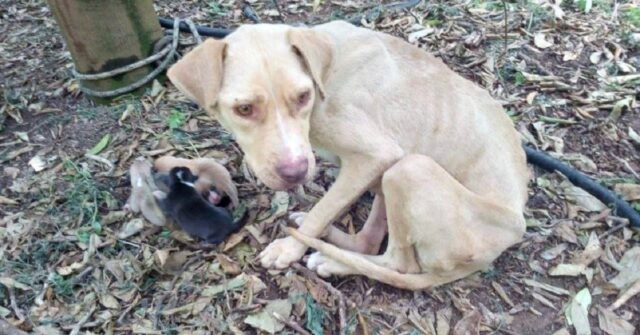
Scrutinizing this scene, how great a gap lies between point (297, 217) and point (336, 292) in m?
0.71

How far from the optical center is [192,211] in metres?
3.98

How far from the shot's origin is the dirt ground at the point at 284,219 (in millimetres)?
3818

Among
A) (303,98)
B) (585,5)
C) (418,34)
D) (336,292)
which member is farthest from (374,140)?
(585,5)

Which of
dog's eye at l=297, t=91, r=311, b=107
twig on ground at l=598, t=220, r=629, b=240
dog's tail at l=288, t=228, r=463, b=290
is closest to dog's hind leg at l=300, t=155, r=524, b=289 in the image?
dog's tail at l=288, t=228, r=463, b=290

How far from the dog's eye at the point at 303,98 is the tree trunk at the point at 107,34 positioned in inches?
94.7

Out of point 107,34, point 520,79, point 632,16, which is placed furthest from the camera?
point 632,16

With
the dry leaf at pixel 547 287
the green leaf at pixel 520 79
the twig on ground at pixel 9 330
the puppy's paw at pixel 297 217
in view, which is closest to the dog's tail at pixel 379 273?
the puppy's paw at pixel 297 217

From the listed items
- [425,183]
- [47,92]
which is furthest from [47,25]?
[425,183]

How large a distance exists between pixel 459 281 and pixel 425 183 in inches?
34.9

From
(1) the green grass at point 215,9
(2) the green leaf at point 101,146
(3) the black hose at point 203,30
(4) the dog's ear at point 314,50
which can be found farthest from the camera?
(1) the green grass at point 215,9

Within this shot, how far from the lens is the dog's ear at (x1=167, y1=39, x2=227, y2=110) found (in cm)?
336

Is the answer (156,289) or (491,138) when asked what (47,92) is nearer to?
(156,289)

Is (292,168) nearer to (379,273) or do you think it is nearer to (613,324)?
(379,273)

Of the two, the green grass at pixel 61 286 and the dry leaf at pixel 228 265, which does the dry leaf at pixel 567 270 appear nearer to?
the dry leaf at pixel 228 265
